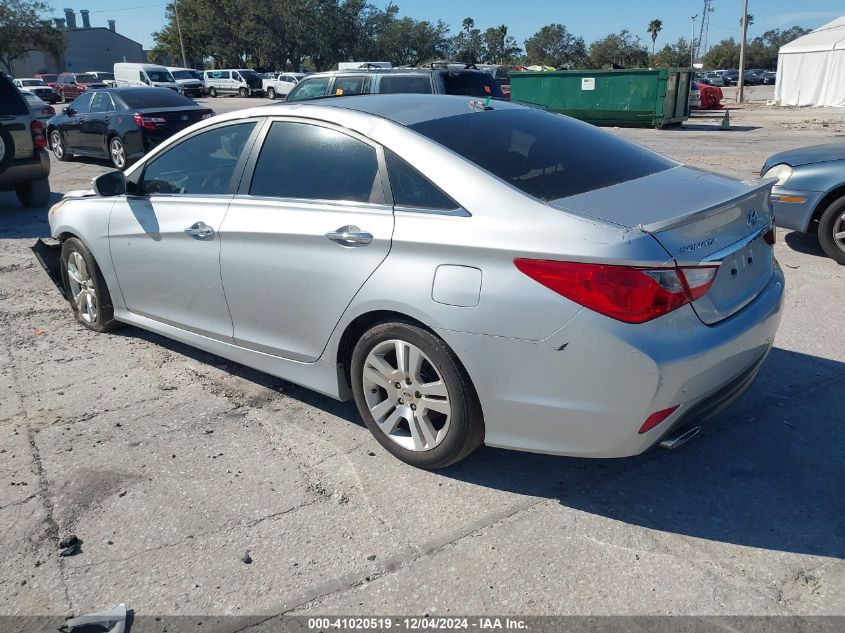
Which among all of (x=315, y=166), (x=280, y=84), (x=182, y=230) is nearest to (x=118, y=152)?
(x=182, y=230)

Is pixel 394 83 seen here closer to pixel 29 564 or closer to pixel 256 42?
pixel 29 564

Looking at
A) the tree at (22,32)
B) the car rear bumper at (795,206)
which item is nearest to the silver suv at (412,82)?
the car rear bumper at (795,206)

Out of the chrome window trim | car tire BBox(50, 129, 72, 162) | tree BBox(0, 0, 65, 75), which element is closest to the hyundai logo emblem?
the chrome window trim

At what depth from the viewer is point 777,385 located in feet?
13.6

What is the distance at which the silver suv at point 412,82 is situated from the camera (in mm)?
11602

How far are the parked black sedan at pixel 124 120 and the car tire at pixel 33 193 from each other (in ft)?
9.81

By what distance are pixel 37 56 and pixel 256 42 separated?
29.2 meters

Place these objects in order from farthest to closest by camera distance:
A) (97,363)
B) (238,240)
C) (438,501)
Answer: (97,363)
(238,240)
(438,501)

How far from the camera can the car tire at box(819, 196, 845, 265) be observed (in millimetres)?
6422

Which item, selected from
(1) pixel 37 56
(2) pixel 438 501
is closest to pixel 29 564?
(2) pixel 438 501

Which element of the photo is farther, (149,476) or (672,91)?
(672,91)

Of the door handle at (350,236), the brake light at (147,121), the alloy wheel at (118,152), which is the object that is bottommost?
the alloy wheel at (118,152)

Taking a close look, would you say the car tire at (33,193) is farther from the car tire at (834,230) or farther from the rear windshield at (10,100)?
the car tire at (834,230)

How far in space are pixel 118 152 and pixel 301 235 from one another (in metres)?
11.8
